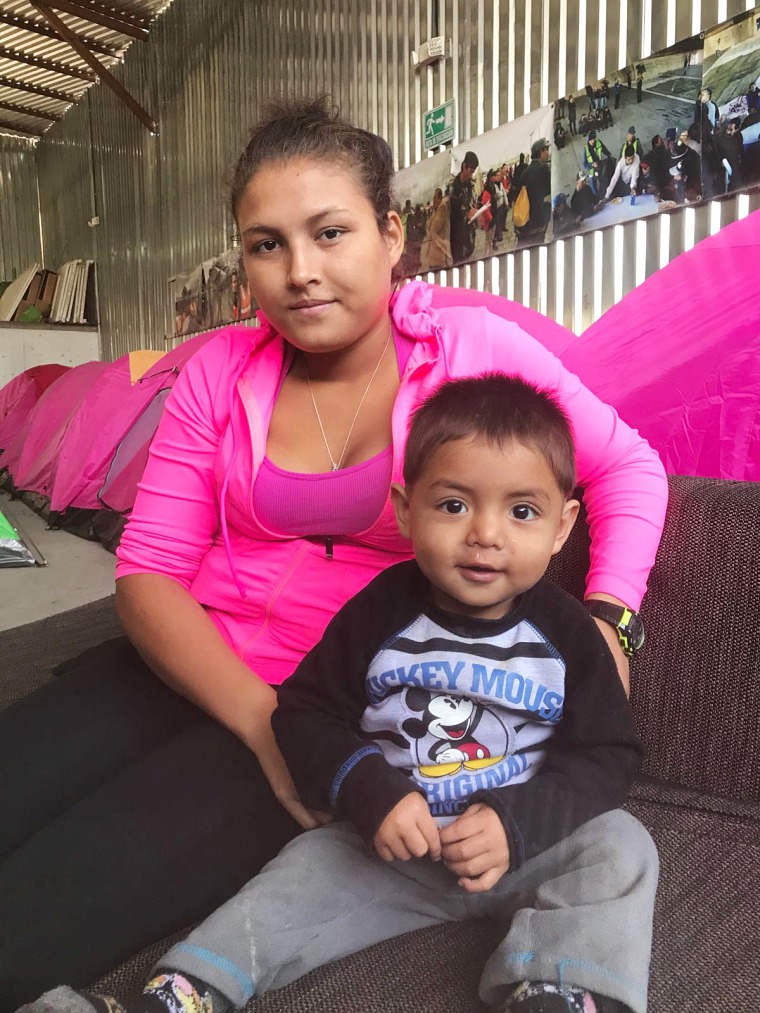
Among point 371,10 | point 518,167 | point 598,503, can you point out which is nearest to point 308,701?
point 598,503

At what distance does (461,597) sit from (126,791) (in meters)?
0.39

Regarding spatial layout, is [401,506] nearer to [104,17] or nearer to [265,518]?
[265,518]

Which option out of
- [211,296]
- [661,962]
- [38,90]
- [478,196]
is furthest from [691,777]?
[38,90]

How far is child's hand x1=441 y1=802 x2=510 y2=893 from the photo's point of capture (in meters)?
0.61

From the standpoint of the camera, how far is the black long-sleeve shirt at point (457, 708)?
68cm

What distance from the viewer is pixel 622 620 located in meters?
0.83

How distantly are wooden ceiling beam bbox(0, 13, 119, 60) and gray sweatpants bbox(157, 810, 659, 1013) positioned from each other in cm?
571

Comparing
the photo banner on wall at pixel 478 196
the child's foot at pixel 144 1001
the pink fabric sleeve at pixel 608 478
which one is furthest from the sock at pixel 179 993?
the photo banner on wall at pixel 478 196

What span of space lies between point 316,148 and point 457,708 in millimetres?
651

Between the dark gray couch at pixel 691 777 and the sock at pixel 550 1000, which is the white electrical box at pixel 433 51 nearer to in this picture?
the dark gray couch at pixel 691 777

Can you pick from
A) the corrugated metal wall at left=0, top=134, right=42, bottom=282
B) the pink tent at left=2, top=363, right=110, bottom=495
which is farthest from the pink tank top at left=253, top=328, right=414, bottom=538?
the corrugated metal wall at left=0, top=134, right=42, bottom=282

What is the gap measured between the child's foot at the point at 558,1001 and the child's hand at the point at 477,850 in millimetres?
78

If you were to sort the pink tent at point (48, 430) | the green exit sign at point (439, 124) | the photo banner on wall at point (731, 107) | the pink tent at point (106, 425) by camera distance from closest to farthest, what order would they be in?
the photo banner on wall at point (731, 107)
the green exit sign at point (439, 124)
the pink tent at point (106, 425)
the pink tent at point (48, 430)

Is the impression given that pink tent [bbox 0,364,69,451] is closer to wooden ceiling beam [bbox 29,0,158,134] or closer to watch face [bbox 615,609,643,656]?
wooden ceiling beam [bbox 29,0,158,134]
